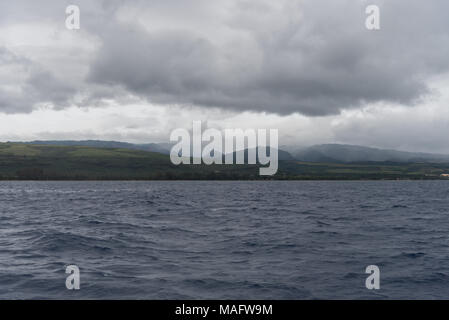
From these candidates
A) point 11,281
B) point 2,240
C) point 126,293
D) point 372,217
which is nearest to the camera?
point 126,293

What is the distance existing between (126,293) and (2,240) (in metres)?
16.6

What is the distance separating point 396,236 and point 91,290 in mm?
23319

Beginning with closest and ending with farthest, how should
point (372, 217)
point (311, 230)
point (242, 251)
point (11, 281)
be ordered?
point (11, 281) → point (242, 251) → point (311, 230) → point (372, 217)

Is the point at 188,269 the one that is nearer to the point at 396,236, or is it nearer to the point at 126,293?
the point at 126,293

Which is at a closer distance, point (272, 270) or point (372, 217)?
point (272, 270)

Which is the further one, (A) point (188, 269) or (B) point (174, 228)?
(B) point (174, 228)

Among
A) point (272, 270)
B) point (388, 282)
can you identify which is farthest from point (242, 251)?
point (388, 282)
